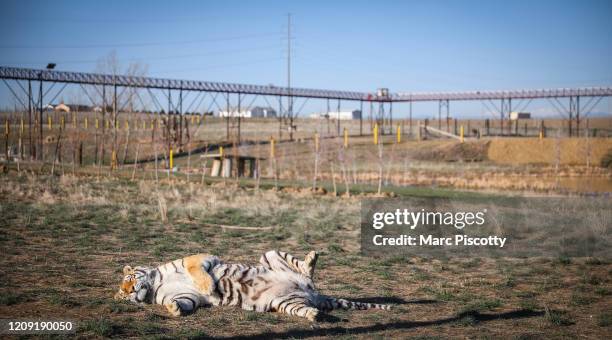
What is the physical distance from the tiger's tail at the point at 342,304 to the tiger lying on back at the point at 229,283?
0.04 ft

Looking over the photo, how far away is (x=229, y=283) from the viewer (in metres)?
8.80

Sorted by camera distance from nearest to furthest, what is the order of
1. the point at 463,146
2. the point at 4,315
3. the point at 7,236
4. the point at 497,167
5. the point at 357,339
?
the point at 357,339 → the point at 4,315 → the point at 7,236 → the point at 497,167 → the point at 463,146

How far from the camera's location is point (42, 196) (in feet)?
77.5

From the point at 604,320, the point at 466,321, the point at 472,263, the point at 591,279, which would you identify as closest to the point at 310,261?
the point at 466,321

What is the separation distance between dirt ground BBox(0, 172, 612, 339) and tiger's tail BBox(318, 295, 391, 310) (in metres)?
0.11

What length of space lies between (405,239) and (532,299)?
7548 mm

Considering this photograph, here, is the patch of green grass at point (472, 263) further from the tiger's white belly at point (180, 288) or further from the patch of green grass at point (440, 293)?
the tiger's white belly at point (180, 288)

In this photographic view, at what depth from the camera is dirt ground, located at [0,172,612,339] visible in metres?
8.30

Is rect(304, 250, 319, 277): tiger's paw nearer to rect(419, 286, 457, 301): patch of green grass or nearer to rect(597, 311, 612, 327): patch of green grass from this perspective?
rect(419, 286, 457, 301): patch of green grass

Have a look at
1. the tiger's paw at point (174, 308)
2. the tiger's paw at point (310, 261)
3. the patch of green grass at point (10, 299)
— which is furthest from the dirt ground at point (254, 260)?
the tiger's paw at point (310, 261)

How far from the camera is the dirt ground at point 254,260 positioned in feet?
27.2

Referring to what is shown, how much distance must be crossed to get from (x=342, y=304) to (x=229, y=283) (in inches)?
59.5

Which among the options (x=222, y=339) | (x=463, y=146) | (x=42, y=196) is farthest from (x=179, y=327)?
(x=463, y=146)

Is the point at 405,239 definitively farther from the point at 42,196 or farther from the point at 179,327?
the point at 42,196
